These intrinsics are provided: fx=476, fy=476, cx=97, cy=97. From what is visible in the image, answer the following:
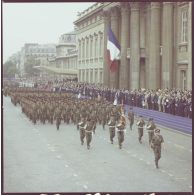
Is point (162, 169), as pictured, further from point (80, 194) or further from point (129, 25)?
point (129, 25)

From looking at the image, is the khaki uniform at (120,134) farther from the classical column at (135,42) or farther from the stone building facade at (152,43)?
the classical column at (135,42)

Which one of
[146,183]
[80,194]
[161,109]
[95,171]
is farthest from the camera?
[161,109]

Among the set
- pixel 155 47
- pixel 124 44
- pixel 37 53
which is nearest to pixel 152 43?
pixel 155 47

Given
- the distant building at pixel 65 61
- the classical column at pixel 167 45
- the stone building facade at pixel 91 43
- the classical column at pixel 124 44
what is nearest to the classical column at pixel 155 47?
the classical column at pixel 167 45

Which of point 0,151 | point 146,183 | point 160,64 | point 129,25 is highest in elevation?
point 129,25

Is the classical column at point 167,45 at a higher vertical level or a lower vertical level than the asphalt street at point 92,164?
higher

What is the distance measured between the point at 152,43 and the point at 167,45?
2.61 meters

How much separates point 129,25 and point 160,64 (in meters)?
7.71

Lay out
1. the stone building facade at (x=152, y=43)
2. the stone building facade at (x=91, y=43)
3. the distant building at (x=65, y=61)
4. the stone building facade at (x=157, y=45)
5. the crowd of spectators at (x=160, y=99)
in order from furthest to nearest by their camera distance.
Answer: the distant building at (x=65, y=61) < the stone building facade at (x=91, y=43) < the stone building facade at (x=152, y=43) < the stone building facade at (x=157, y=45) < the crowd of spectators at (x=160, y=99)

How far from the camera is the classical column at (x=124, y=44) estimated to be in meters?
44.7

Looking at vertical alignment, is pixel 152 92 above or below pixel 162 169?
above

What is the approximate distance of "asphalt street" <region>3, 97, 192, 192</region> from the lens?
14.2 m

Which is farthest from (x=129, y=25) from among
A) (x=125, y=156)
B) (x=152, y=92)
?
(x=125, y=156)

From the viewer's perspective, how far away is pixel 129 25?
44812 mm
